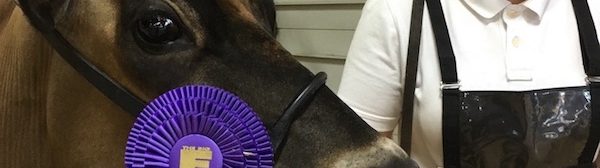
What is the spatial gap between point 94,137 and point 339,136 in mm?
321

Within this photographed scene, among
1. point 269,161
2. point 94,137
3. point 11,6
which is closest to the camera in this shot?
point 269,161

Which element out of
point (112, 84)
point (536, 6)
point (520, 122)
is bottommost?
point (520, 122)

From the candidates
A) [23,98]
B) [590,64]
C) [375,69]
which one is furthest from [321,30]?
[23,98]

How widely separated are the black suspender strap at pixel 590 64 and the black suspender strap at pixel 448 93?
0.76 feet

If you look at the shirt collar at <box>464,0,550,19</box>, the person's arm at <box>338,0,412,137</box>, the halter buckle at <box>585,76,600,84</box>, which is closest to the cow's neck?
the person's arm at <box>338,0,412,137</box>

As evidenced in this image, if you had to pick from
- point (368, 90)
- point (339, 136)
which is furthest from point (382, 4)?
point (339, 136)

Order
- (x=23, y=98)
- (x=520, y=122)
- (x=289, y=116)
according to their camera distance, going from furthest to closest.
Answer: (x=520, y=122) → (x=23, y=98) → (x=289, y=116)

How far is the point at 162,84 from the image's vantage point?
0.95 meters

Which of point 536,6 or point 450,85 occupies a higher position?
point 536,6

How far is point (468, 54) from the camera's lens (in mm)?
1473

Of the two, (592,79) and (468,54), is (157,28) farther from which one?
(592,79)

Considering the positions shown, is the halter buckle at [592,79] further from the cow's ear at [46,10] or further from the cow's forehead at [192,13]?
the cow's ear at [46,10]

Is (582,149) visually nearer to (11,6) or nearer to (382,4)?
(382,4)

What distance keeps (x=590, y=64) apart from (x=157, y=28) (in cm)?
86
